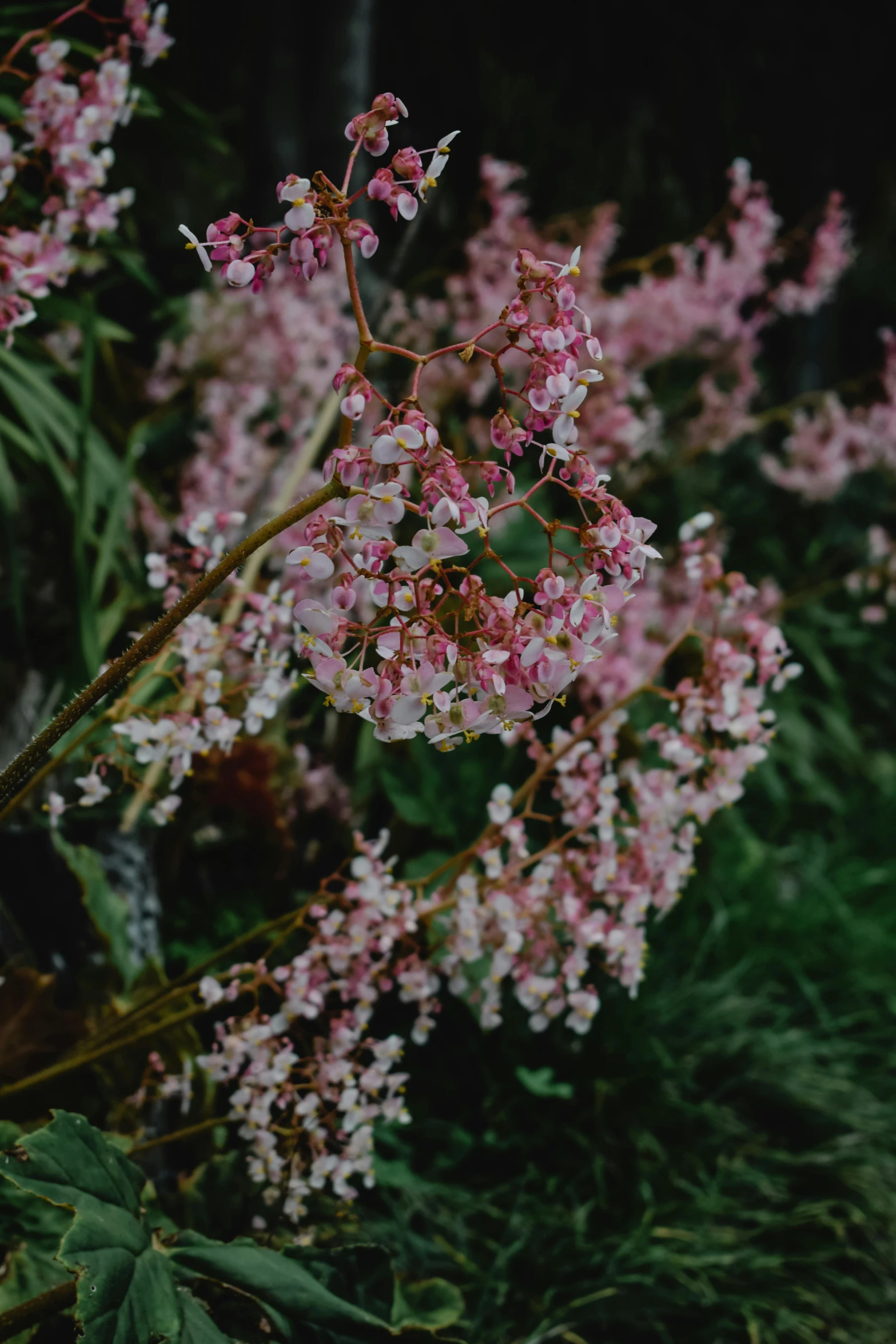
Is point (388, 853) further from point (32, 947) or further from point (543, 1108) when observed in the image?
point (32, 947)

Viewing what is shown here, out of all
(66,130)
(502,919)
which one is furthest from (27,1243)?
(66,130)

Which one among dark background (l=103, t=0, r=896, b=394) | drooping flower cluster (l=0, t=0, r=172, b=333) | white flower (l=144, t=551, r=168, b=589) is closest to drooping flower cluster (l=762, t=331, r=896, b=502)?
dark background (l=103, t=0, r=896, b=394)

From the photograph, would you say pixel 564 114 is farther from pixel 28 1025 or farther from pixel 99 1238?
pixel 99 1238

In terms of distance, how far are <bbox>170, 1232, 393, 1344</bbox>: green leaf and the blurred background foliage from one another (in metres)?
0.34

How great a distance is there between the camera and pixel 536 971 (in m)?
1.15

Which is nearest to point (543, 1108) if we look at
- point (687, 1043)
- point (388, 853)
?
point (687, 1043)

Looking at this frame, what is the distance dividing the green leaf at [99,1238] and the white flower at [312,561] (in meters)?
0.50

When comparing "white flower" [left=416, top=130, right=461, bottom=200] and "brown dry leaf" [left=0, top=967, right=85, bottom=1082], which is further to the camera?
"brown dry leaf" [left=0, top=967, right=85, bottom=1082]

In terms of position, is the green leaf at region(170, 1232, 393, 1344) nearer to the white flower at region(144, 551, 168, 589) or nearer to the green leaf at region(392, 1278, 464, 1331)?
the green leaf at region(392, 1278, 464, 1331)

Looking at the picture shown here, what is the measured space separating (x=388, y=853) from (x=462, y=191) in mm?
3121

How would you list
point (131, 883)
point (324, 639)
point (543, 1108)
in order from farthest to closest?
1. point (543, 1108)
2. point (131, 883)
3. point (324, 639)

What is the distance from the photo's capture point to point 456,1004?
1.83m

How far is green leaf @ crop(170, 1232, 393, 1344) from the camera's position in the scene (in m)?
0.88

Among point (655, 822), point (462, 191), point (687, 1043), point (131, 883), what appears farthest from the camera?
point (462, 191)
